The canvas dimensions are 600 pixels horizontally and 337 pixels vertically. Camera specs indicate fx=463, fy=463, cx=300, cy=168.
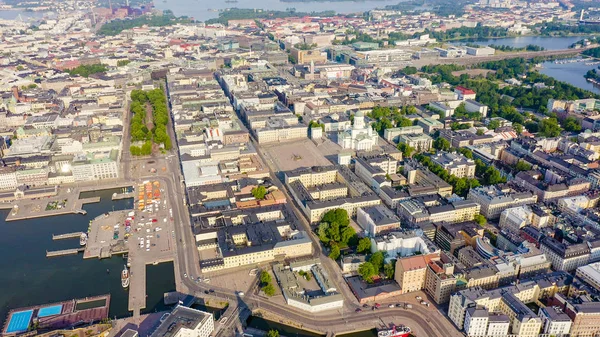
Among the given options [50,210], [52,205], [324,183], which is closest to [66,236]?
[50,210]

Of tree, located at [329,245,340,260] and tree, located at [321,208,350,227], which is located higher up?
tree, located at [321,208,350,227]

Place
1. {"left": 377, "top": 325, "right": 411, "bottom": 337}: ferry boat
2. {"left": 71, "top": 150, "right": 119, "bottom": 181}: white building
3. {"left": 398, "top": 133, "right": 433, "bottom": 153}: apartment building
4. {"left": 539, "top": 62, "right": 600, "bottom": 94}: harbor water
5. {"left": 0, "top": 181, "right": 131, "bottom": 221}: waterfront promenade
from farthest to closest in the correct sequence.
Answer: {"left": 539, "top": 62, "right": 600, "bottom": 94}: harbor water
{"left": 398, "top": 133, "right": 433, "bottom": 153}: apartment building
{"left": 71, "top": 150, "right": 119, "bottom": 181}: white building
{"left": 0, "top": 181, "right": 131, "bottom": 221}: waterfront promenade
{"left": 377, "top": 325, "right": 411, "bottom": 337}: ferry boat

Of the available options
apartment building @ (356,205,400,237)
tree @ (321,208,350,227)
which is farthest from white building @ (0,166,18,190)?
apartment building @ (356,205,400,237)

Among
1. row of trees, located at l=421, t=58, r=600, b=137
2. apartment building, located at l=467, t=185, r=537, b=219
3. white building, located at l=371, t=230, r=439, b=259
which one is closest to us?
white building, located at l=371, t=230, r=439, b=259

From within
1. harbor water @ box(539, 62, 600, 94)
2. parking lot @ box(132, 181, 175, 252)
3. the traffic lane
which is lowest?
harbor water @ box(539, 62, 600, 94)

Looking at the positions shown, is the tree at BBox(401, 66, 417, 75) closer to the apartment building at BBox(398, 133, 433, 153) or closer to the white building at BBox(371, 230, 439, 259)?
the apartment building at BBox(398, 133, 433, 153)
